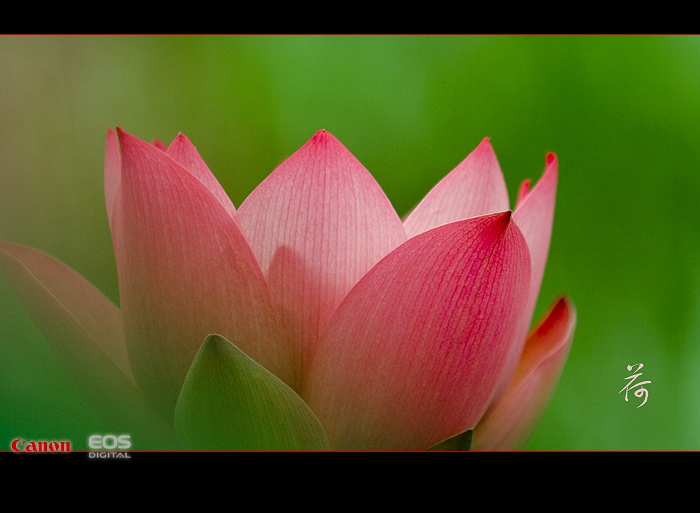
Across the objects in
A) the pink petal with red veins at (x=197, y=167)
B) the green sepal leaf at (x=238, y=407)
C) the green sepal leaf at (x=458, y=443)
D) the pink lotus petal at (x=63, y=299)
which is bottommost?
the green sepal leaf at (x=458, y=443)

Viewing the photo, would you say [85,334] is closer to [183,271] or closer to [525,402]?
[183,271]

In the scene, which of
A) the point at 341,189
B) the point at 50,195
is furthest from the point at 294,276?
the point at 50,195

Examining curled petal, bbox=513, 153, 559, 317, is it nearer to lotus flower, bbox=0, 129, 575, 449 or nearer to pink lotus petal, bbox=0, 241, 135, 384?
lotus flower, bbox=0, 129, 575, 449

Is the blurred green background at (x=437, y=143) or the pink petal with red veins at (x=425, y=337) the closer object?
the pink petal with red veins at (x=425, y=337)

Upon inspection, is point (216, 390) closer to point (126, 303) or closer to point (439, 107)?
point (126, 303)

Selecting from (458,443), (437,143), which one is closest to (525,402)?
(458,443)

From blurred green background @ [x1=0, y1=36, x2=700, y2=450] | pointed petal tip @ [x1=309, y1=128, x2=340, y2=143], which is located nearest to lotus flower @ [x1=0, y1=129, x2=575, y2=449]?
pointed petal tip @ [x1=309, y1=128, x2=340, y2=143]

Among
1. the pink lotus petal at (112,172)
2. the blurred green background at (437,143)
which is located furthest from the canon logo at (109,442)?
the pink lotus petal at (112,172)

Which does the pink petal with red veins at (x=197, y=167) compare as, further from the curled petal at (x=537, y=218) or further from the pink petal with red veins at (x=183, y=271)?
the curled petal at (x=537, y=218)
